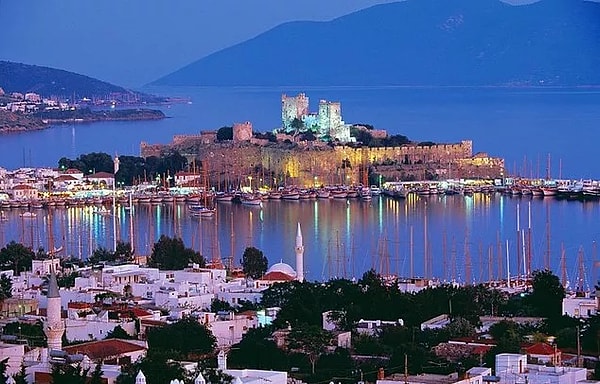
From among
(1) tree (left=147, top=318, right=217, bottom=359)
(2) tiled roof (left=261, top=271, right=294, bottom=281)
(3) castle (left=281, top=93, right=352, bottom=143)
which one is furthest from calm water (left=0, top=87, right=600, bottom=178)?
(1) tree (left=147, top=318, right=217, bottom=359)

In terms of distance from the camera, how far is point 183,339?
38.3 ft

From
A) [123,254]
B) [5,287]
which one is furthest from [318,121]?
[5,287]

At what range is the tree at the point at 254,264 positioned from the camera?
1766 cm

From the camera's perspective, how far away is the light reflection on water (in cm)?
2077

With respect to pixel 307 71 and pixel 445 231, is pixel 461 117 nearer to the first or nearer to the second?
pixel 445 231

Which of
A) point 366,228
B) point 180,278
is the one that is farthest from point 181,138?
point 180,278

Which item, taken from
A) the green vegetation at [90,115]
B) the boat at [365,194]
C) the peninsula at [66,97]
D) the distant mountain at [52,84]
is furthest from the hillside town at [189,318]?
the distant mountain at [52,84]

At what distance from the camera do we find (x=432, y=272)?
1997 cm

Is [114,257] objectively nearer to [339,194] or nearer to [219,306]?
[219,306]

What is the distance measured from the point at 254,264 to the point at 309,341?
645 centimetres

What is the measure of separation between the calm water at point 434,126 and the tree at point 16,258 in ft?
66.6

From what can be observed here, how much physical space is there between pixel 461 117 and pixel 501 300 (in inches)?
1931

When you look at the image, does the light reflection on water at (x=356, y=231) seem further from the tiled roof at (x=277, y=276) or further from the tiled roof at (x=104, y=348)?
the tiled roof at (x=104, y=348)

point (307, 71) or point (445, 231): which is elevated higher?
point (307, 71)
